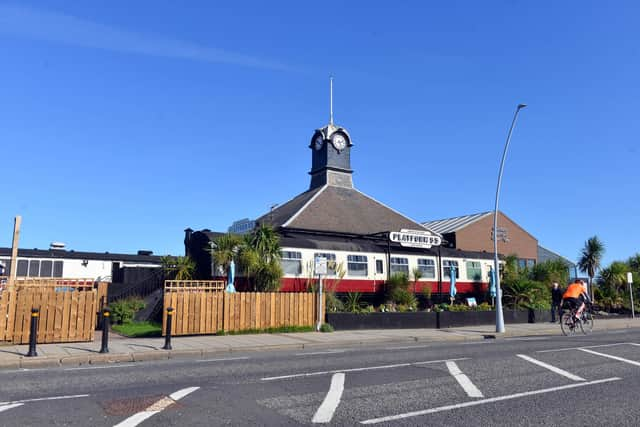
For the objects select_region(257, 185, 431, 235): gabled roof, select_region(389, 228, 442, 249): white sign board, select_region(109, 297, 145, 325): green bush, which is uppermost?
select_region(257, 185, 431, 235): gabled roof

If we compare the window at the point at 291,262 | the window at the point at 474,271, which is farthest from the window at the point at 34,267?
the window at the point at 474,271

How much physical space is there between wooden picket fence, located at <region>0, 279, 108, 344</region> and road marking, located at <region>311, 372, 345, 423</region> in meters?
9.16

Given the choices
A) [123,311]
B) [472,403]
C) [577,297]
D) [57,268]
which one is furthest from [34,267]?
[472,403]

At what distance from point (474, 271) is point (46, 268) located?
25.6 meters

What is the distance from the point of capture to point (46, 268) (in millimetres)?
32312

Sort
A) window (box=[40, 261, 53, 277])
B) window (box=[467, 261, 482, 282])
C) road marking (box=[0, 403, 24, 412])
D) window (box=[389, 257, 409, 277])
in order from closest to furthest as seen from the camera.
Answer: road marking (box=[0, 403, 24, 412]) → window (box=[389, 257, 409, 277]) → window (box=[467, 261, 482, 282]) → window (box=[40, 261, 53, 277])

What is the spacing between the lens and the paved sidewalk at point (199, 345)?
38.0 feet

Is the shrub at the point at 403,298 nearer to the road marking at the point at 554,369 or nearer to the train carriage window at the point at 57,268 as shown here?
the road marking at the point at 554,369

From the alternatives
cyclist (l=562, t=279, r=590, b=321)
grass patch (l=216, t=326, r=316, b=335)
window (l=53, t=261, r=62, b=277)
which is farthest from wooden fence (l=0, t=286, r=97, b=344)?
window (l=53, t=261, r=62, b=277)

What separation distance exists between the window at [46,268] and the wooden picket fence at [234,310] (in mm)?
18345

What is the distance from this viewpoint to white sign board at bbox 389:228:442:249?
2673 cm

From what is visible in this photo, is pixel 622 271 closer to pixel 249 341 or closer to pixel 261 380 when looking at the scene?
Result: pixel 249 341

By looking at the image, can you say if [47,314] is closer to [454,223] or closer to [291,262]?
[291,262]

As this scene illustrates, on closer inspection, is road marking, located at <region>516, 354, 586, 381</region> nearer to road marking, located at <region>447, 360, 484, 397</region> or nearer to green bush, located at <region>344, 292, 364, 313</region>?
road marking, located at <region>447, 360, 484, 397</region>
